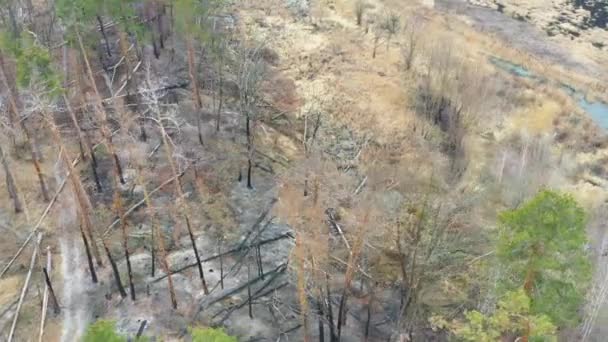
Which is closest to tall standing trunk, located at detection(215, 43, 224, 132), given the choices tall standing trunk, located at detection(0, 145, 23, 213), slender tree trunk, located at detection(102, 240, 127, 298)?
tall standing trunk, located at detection(0, 145, 23, 213)

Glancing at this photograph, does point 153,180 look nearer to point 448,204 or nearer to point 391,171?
point 391,171

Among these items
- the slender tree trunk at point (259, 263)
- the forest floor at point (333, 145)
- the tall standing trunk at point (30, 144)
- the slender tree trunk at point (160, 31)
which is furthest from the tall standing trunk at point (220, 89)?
the tall standing trunk at point (30, 144)

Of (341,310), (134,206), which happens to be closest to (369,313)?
(341,310)

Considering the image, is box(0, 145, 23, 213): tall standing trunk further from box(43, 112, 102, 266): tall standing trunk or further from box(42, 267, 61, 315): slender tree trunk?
box(42, 267, 61, 315): slender tree trunk

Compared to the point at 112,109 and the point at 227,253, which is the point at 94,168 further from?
the point at 227,253

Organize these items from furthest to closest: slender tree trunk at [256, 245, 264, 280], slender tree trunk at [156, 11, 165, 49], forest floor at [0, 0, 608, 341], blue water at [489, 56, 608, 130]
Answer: blue water at [489, 56, 608, 130]
slender tree trunk at [156, 11, 165, 49]
slender tree trunk at [256, 245, 264, 280]
forest floor at [0, 0, 608, 341]

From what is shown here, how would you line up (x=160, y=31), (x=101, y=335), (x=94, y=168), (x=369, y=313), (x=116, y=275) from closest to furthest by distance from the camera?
1. (x=101, y=335)
2. (x=369, y=313)
3. (x=116, y=275)
4. (x=94, y=168)
5. (x=160, y=31)

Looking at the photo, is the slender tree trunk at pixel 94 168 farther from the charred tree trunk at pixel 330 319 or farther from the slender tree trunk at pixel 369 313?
the slender tree trunk at pixel 369 313

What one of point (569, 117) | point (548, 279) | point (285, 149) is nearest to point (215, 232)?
point (285, 149)

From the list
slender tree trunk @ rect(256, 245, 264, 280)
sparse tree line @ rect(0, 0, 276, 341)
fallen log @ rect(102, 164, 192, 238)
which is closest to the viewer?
sparse tree line @ rect(0, 0, 276, 341)
